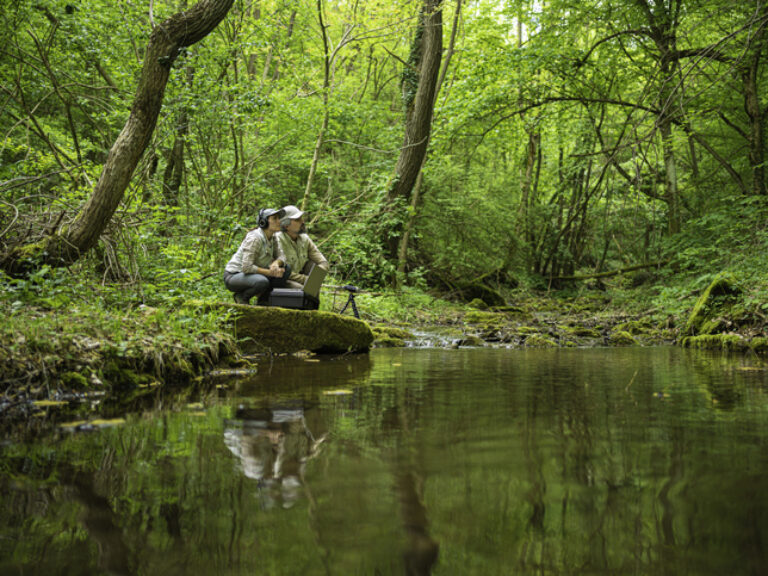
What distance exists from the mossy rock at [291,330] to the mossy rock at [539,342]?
346 cm

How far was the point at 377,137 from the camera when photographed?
1884cm

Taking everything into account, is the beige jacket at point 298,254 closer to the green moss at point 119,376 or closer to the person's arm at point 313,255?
the person's arm at point 313,255

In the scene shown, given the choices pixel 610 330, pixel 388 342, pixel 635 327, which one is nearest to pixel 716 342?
pixel 635 327

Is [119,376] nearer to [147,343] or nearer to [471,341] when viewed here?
[147,343]

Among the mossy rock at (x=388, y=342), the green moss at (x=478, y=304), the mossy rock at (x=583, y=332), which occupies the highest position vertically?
the green moss at (x=478, y=304)

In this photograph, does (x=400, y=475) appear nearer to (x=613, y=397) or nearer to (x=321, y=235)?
(x=613, y=397)

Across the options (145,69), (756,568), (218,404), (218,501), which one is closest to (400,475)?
(218,501)

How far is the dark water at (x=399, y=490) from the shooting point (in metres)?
1.38

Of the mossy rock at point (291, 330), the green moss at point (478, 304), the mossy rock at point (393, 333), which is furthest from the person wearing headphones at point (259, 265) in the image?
the green moss at point (478, 304)

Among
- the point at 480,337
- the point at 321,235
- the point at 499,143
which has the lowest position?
the point at 480,337

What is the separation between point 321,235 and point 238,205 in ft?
16.0

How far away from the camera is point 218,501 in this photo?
5.80 ft

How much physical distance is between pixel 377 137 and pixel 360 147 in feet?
20.6

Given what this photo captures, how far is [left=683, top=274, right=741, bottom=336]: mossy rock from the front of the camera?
9.24 metres
